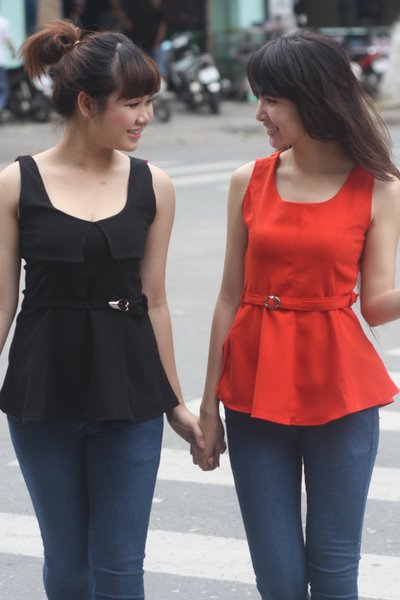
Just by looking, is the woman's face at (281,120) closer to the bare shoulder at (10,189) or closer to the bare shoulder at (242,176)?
the bare shoulder at (242,176)

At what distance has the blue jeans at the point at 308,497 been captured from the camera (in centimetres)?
298

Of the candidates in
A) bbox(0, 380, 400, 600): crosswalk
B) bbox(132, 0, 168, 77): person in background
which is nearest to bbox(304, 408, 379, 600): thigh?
bbox(0, 380, 400, 600): crosswalk

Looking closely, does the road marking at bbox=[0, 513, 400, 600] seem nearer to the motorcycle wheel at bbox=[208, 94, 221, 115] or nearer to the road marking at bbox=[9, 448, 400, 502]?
the road marking at bbox=[9, 448, 400, 502]

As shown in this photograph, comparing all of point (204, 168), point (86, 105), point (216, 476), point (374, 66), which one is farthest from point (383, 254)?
point (374, 66)

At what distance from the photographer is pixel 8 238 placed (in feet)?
10.0

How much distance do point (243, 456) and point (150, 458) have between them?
220mm

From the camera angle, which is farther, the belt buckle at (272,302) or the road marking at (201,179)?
the road marking at (201,179)

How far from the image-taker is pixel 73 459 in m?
3.06

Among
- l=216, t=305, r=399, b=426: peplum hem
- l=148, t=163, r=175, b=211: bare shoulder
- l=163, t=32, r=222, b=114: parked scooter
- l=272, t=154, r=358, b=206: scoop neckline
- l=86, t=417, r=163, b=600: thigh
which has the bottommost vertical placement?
l=163, t=32, r=222, b=114: parked scooter

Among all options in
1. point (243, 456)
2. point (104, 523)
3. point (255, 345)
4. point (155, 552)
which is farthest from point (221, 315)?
point (155, 552)

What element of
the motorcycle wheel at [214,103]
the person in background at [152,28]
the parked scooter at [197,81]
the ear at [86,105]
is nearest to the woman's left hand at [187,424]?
the ear at [86,105]

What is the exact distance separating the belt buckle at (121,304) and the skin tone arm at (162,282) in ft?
0.40

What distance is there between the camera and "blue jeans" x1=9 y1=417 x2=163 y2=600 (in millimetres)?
3025

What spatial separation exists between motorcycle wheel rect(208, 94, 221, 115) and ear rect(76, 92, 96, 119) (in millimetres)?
21071
